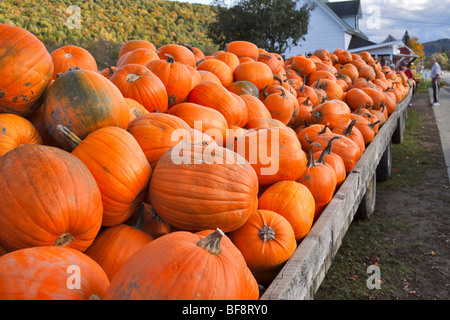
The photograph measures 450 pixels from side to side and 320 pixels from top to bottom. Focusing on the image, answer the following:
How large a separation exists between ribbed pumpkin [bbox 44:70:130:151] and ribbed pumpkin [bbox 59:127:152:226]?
83mm

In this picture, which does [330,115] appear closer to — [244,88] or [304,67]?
[244,88]

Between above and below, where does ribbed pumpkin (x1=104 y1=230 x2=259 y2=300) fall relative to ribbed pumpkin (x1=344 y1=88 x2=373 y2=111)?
above

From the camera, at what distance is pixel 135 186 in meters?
1.61

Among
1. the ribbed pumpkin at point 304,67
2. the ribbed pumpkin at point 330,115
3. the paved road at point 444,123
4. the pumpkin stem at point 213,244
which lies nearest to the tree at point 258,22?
the paved road at point 444,123

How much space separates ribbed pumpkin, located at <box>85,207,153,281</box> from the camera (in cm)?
148

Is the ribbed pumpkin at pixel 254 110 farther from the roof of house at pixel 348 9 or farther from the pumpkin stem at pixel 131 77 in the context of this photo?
the roof of house at pixel 348 9

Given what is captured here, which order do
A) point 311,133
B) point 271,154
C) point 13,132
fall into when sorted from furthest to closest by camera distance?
point 311,133, point 271,154, point 13,132

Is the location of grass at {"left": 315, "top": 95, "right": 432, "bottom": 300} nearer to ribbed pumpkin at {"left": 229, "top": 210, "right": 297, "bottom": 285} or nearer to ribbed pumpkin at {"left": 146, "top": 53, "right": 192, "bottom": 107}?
ribbed pumpkin at {"left": 229, "top": 210, "right": 297, "bottom": 285}

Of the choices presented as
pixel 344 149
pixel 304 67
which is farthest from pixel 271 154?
pixel 304 67

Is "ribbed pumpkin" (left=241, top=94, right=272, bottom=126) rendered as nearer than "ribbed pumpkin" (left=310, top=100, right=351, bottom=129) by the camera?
Yes

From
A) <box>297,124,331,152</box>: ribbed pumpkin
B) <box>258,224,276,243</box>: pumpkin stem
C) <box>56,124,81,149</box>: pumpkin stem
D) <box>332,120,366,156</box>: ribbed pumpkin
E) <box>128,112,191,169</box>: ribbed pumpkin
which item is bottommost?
<box>332,120,366,156</box>: ribbed pumpkin

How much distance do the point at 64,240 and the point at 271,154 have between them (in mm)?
1255

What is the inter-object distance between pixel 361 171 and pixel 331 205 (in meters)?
0.99

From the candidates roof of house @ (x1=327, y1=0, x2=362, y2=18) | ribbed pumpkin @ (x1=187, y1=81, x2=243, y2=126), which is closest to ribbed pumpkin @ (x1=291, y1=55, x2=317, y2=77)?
ribbed pumpkin @ (x1=187, y1=81, x2=243, y2=126)
